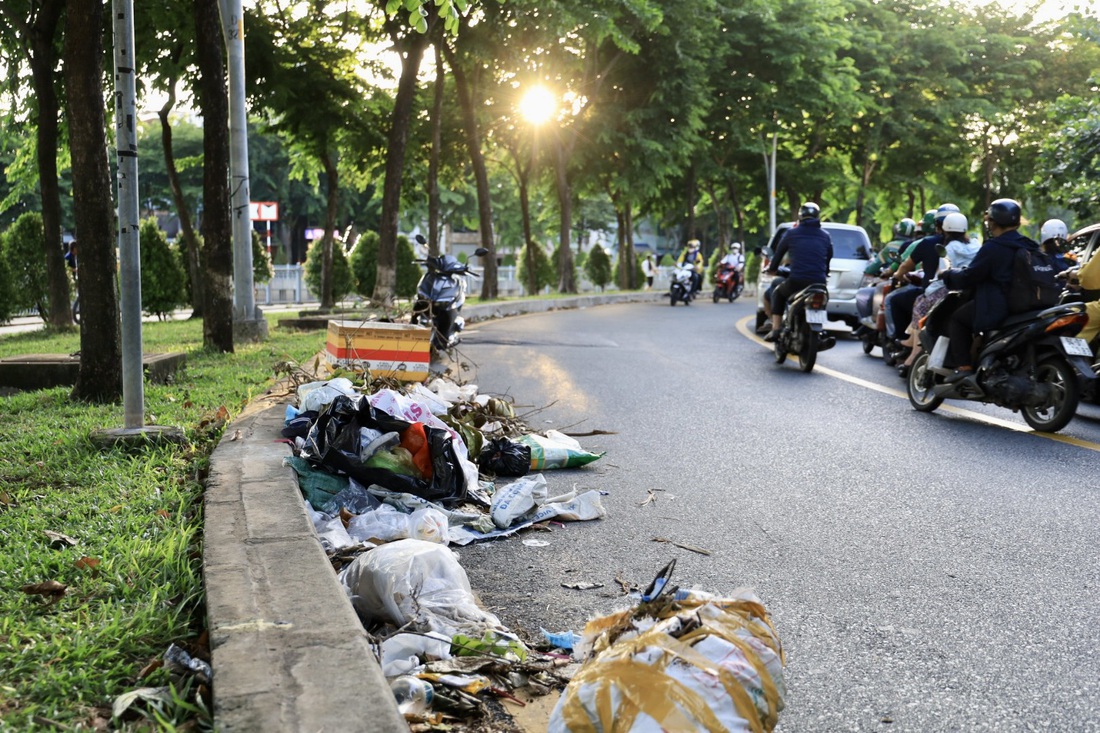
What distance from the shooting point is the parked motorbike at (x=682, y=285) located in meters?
30.8

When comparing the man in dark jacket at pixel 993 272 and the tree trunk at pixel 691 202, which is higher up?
the tree trunk at pixel 691 202

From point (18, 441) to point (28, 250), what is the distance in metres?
16.8

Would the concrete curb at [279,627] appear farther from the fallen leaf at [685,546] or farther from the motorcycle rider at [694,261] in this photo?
the motorcycle rider at [694,261]

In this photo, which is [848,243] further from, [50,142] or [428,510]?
[428,510]

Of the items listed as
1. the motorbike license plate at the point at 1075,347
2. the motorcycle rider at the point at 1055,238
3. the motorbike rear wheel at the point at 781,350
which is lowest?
the motorbike rear wheel at the point at 781,350

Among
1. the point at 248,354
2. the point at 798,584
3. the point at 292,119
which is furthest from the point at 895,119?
the point at 798,584

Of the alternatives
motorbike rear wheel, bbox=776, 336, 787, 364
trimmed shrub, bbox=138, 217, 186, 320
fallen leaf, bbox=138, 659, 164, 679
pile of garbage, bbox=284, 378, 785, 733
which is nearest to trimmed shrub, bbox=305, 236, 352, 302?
trimmed shrub, bbox=138, 217, 186, 320

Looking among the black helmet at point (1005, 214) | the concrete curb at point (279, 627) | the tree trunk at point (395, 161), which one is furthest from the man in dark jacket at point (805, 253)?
the tree trunk at point (395, 161)

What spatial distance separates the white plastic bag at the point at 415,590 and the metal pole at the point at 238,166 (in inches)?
431

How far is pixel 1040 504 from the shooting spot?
5738 mm

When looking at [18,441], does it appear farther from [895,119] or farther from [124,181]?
[895,119]

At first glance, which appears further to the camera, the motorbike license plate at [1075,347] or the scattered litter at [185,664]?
the motorbike license plate at [1075,347]

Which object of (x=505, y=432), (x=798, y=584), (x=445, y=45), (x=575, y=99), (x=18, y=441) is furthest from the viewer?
(x=575, y=99)

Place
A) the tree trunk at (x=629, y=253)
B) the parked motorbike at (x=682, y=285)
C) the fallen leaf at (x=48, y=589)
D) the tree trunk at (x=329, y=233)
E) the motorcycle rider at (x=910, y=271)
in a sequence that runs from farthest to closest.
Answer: the tree trunk at (x=629, y=253), the parked motorbike at (x=682, y=285), the tree trunk at (x=329, y=233), the motorcycle rider at (x=910, y=271), the fallen leaf at (x=48, y=589)
